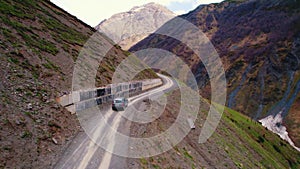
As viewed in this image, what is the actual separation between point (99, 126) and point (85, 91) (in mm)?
4626

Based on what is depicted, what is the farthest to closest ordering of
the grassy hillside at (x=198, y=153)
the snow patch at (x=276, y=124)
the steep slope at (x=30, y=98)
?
1. the snow patch at (x=276, y=124)
2. the grassy hillside at (x=198, y=153)
3. the steep slope at (x=30, y=98)


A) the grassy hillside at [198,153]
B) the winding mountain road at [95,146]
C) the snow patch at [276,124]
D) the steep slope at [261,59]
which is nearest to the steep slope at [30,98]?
the winding mountain road at [95,146]

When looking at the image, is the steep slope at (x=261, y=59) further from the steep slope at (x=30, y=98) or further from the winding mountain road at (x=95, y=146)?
the steep slope at (x=30, y=98)

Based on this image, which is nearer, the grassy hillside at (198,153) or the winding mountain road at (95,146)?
the winding mountain road at (95,146)

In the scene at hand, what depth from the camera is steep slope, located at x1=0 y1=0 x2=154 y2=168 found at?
1035cm

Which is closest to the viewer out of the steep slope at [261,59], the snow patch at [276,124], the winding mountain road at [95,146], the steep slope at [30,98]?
the steep slope at [30,98]

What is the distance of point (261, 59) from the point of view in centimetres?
11862

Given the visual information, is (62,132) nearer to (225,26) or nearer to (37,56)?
(37,56)

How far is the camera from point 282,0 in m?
152

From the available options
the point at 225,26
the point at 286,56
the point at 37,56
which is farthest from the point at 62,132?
the point at 225,26

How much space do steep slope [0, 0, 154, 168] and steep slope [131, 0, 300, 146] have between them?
66235 millimetres

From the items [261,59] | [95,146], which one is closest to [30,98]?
[95,146]

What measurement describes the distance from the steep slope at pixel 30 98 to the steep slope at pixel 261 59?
66.2m

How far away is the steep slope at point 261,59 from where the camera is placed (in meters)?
94.1
